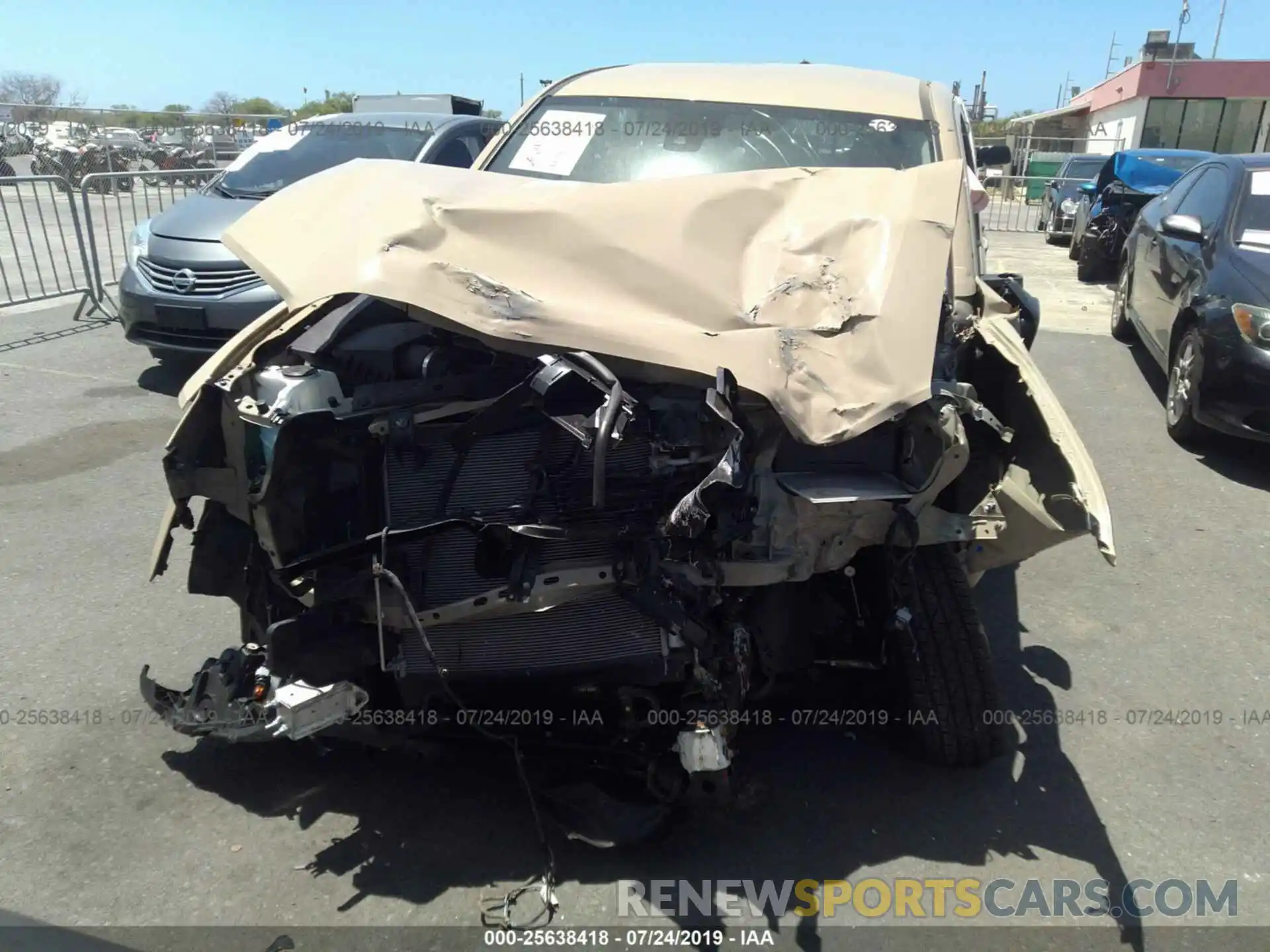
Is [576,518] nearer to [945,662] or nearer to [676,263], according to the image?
[676,263]

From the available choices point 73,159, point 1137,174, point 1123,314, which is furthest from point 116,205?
point 1137,174

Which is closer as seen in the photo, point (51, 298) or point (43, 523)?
point (43, 523)

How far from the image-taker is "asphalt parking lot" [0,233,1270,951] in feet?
8.26

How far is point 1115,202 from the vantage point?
12430mm

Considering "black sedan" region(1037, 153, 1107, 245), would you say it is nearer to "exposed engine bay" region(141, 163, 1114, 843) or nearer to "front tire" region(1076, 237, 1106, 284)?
"front tire" region(1076, 237, 1106, 284)

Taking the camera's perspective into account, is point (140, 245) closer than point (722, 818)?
No

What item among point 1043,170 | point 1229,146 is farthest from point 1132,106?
point 1043,170

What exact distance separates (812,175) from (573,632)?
1.72 metres

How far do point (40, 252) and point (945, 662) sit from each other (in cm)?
1317

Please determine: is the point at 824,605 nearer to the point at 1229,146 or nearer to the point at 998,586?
the point at 998,586

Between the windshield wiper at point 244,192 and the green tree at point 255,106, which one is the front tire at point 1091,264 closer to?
the windshield wiper at point 244,192

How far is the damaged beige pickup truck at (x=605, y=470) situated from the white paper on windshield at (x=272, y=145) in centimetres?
566

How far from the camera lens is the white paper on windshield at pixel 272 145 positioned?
25.9 ft

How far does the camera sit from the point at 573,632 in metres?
2.64
